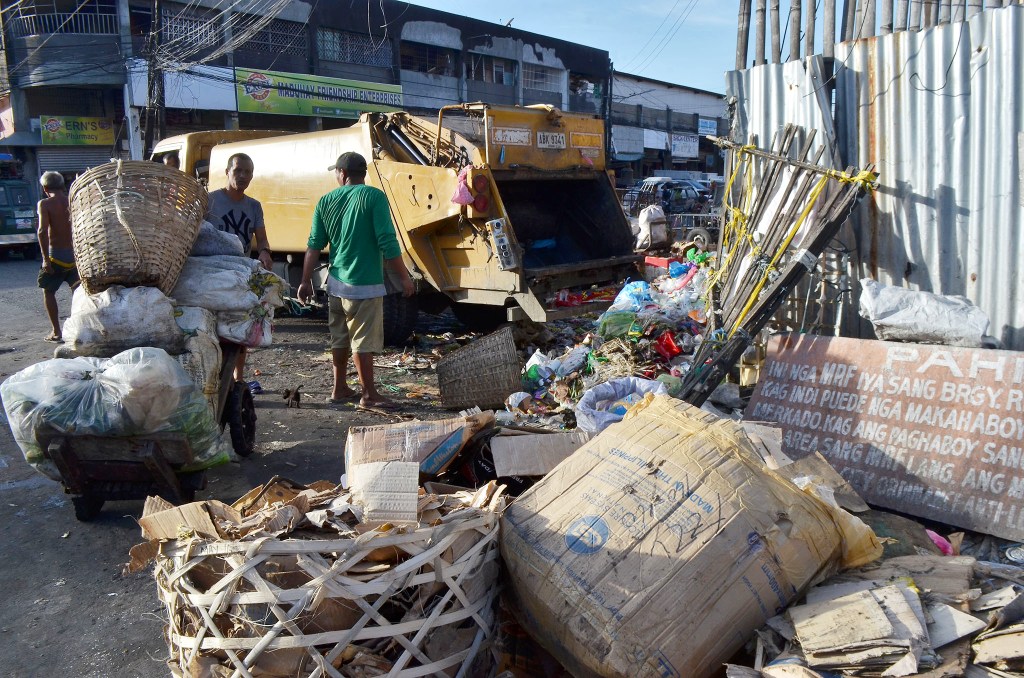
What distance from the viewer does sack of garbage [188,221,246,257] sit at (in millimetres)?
4180

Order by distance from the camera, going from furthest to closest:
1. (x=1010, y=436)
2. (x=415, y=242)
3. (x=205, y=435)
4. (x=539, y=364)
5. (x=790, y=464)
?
(x=415, y=242) < (x=539, y=364) < (x=205, y=435) < (x=1010, y=436) < (x=790, y=464)

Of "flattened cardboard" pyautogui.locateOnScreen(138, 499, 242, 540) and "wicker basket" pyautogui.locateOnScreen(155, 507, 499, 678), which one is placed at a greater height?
"flattened cardboard" pyautogui.locateOnScreen(138, 499, 242, 540)

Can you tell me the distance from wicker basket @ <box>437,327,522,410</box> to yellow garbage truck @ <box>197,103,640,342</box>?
1.13 metres

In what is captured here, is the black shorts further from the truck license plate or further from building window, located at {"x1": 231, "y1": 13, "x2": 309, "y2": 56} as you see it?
building window, located at {"x1": 231, "y1": 13, "x2": 309, "y2": 56}

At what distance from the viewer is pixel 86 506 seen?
11.6ft

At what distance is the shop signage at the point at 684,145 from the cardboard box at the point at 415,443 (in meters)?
36.1

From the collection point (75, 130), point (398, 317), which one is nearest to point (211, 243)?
point (398, 317)

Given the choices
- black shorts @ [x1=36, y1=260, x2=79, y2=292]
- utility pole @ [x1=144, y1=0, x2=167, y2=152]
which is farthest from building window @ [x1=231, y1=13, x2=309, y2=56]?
black shorts @ [x1=36, y1=260, x2=79, y2=292]

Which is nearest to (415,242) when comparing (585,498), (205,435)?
(205,435)

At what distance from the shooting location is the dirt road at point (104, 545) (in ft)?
8.53

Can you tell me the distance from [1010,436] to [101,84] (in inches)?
978

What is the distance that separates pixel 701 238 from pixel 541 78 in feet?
78.2

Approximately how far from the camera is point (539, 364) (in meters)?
5.23

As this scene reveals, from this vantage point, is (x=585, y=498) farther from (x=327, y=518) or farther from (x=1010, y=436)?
(x=1010, y=436)
